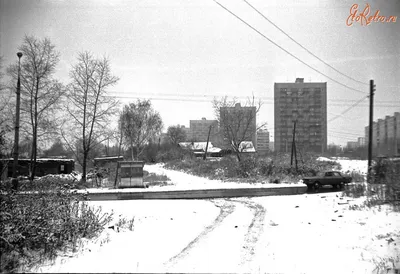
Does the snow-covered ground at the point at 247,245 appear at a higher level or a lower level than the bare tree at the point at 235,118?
lower

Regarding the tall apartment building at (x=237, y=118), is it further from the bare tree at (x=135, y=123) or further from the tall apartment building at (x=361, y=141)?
the tall apartment building at (x=361, y=141)

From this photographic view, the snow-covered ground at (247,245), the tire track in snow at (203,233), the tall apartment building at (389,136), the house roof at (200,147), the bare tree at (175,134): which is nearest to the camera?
the snow-covered ground at (247,245)

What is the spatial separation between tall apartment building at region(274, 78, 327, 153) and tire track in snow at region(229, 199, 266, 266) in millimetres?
25836

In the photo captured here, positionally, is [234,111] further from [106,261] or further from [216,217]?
[106,261]

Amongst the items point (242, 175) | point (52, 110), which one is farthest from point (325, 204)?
point (52, 110)

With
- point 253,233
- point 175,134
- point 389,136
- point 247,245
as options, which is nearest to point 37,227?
point 247,245

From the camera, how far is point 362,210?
809 centimetres

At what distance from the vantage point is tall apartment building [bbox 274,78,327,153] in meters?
34.4

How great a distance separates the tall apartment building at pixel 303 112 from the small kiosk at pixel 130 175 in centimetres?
2366

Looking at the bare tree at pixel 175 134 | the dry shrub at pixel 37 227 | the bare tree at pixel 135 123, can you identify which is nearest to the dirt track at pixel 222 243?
the dry shrub at pixel 37 227

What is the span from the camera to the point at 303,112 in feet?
129

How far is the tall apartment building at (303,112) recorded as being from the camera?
34438 millimetres

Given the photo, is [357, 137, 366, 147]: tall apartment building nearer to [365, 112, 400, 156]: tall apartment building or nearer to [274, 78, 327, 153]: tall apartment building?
[365, 112, 400, 156]: tall apartment building

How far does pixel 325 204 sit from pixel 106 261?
942 cm
